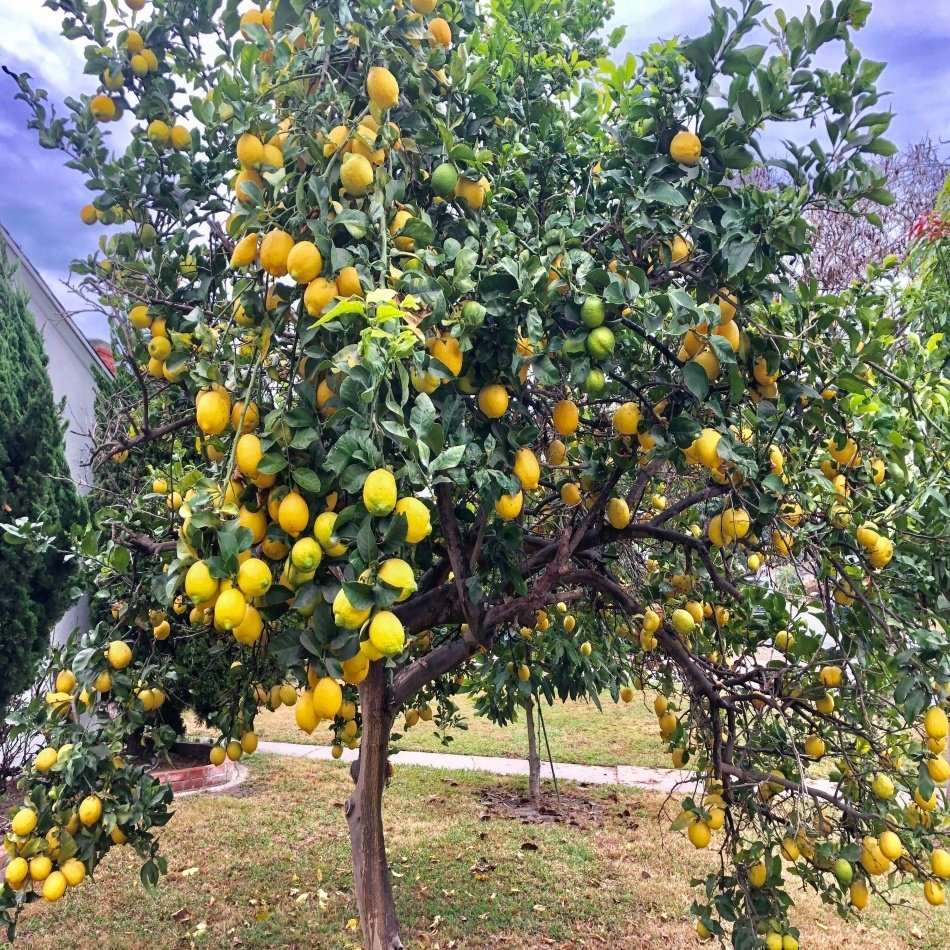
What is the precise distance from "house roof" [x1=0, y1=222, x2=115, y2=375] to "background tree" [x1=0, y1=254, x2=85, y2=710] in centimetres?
71

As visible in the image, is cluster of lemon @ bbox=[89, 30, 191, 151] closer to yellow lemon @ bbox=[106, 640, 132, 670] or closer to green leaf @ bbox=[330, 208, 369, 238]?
green leaf @ bbox=[330, 208, 369, 238]

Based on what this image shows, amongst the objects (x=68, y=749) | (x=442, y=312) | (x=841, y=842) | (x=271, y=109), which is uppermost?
(x=271, y=109)

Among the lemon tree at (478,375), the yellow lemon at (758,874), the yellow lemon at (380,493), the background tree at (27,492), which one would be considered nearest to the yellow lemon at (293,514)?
the lemon tree at (478,375)

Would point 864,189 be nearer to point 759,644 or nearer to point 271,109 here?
point 271,109

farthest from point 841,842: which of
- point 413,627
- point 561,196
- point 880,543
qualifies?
point 561,196

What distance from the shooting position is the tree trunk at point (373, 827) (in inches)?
110

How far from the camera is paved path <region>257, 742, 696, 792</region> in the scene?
6.98 metres

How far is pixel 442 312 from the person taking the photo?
1479 mm

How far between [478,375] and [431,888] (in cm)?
385

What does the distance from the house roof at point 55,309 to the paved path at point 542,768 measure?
15.6 ft

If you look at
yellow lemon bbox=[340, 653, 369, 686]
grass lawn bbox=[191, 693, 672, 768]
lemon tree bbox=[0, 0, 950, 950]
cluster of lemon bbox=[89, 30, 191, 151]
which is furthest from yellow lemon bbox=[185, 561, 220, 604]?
grass lawn bbox=[191, 693, 672, 768]

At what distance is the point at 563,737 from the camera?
360 inches

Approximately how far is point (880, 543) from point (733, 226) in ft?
3.13

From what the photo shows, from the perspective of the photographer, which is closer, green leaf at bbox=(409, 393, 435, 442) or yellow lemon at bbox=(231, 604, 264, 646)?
green leaf at bbox=(409, 393, 435, 442)
